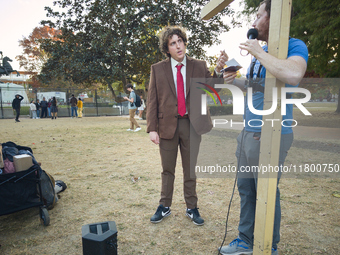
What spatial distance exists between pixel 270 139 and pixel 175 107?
52.8 inches

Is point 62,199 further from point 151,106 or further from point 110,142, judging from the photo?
point 110,142

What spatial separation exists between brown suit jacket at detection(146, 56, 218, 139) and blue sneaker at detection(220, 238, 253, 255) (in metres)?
1.18

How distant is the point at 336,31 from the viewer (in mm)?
9406

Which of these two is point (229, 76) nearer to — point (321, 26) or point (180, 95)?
point (180, 95)

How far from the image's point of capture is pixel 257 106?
6.34 feet

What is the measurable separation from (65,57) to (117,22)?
13.2 feet

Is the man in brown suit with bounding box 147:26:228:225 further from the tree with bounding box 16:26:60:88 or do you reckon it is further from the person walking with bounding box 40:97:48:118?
the tree with bounding box 16:26:60:88

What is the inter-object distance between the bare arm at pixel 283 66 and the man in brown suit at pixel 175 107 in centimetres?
133

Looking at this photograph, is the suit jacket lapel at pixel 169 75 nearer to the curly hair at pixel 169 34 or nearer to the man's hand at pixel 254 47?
the curly hair at pixel 169 34

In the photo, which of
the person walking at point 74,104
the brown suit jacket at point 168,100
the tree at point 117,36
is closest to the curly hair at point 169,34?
the brown suit jacket at point 168,100

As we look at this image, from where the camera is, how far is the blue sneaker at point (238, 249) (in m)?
2.29

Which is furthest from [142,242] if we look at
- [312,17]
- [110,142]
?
[312,17]

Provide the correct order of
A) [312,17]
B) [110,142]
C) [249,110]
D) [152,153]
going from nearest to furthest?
[249,110]
[152,153]
[110,142]
[312,17]

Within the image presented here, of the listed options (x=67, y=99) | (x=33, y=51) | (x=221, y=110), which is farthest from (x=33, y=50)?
(x=221, y=110)
